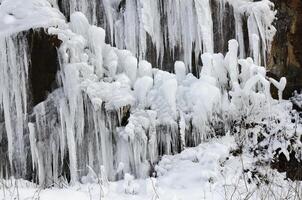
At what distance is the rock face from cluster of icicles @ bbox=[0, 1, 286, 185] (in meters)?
0.93

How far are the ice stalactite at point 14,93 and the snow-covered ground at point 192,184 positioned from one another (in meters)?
0.45

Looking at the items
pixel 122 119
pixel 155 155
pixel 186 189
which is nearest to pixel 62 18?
pixel 122 119

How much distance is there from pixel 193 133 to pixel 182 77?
2.65ft

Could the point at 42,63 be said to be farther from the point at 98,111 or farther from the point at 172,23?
the point at 172,23

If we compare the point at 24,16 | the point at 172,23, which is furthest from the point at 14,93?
the point at 172,23

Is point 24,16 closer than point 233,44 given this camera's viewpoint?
Yes

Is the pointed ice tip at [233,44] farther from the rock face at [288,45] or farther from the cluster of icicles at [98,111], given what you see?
the rock face at [288,45]

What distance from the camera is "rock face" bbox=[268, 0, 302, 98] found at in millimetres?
8281

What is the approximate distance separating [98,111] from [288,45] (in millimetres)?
3188

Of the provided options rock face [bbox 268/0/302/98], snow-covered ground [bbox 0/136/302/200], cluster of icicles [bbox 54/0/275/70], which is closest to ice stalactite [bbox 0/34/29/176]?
snow-covered ground [bbox 0/136/302/200]

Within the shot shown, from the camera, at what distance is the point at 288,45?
27.4 feet

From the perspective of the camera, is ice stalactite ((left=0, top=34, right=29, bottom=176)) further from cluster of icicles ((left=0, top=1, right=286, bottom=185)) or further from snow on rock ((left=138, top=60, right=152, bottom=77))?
snow on rock ((left=138, top=60, right=152, bottom=77))

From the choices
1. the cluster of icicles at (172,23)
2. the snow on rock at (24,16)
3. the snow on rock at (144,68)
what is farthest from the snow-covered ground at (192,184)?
the snow on rock at (24,16)

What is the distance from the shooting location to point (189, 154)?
24.0 ft
